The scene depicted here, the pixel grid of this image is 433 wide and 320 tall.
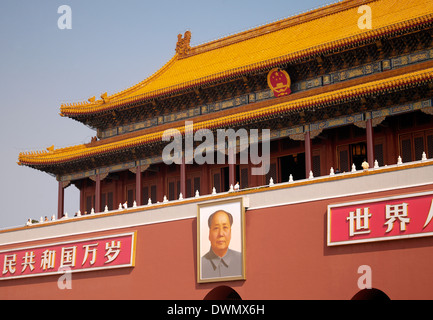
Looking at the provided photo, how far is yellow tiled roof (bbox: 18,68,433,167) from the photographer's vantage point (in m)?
19.5

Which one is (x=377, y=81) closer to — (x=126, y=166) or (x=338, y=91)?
(x=338, y=91)

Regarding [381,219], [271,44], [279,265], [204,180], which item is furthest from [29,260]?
[381,219]

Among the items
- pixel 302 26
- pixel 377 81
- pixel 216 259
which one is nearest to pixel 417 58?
pixel 377 81

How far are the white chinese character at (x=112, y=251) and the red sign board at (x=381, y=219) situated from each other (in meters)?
7.74

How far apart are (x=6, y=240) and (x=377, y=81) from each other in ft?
47.8

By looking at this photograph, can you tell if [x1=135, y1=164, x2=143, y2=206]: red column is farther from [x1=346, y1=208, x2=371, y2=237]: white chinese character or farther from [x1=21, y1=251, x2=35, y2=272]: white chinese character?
[x1=346, y1=208, x2=371, y2=237]: white chinese character

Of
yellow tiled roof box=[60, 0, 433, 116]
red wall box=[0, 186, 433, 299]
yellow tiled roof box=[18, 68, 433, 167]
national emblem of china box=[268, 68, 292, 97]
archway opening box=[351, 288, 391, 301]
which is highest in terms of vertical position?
yellow tiled roof box=[60, 0, 433, 116]

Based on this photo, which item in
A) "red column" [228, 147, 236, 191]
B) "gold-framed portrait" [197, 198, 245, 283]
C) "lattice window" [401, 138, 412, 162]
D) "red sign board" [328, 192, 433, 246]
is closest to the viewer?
"red sign board" [328, 192, 433, 246]

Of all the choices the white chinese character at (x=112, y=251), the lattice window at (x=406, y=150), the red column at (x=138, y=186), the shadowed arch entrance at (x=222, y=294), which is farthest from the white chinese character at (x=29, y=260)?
the lattice window at (x=406, y=150)

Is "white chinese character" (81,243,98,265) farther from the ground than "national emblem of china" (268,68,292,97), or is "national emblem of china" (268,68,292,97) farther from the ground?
"national emblem of china" (268,68,292,97)

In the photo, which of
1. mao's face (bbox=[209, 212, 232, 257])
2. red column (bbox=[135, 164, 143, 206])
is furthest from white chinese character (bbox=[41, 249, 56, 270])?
mao's face (bbox=[209, 212, 232, 257])

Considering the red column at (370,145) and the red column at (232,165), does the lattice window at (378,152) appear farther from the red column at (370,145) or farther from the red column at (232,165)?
the red column at (232,165)

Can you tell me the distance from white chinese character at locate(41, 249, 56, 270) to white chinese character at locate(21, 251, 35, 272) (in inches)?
19.2

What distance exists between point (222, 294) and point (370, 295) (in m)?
4.57
